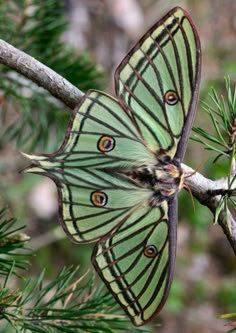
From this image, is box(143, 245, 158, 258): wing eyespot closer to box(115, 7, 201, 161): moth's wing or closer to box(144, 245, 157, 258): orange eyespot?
box(144, 245, 157, 258): orange eyespot

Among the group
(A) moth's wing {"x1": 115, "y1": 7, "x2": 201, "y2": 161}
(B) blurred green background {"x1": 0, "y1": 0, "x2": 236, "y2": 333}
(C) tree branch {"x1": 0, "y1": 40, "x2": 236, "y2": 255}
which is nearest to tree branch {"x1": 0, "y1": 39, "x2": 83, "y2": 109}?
(C) tree branch {"x1": 0, "y1": 40, "x2": 236, "y2": 255}

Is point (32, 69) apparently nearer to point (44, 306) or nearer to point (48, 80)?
point (48, 80)

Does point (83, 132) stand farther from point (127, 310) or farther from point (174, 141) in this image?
point (127, 310)

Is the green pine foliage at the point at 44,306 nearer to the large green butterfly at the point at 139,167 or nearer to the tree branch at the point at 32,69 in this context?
the large green butterfly at the point at 139,167

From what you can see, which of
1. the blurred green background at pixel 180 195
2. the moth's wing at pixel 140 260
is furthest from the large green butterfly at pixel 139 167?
the blurred green background at pixel 180 195

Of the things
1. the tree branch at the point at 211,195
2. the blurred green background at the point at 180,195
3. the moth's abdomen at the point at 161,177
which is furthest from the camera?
the blurred green background at the point at 180,195

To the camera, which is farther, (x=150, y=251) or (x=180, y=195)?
(x=180, y=195)

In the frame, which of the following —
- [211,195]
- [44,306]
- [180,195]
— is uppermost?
[180,195]

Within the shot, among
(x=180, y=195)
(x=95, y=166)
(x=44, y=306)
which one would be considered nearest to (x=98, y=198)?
(x=95, y=166)

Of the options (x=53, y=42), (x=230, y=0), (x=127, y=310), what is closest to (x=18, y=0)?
(x=53, y=42)
